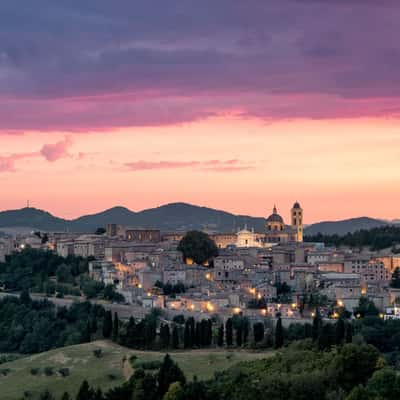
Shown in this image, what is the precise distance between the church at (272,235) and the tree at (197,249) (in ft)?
35.3

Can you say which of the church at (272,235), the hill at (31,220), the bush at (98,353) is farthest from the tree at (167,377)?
the hill at (31,220)

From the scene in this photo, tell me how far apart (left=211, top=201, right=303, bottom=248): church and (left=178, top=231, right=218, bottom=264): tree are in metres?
10.8

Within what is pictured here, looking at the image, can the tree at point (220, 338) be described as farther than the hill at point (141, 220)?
No

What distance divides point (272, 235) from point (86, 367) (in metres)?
39.4

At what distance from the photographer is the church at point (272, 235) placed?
7725 centimetres

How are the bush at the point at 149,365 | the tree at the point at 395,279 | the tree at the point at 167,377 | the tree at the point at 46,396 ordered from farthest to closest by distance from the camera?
the tree at the point at 395,279, the bush at the point at 149,365, the tree at the point at 46,396, the tree at the point at 167,377

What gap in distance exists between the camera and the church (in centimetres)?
7725

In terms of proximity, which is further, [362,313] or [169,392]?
[362,313]

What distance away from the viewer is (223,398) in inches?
1167

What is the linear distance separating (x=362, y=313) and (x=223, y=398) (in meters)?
21.3

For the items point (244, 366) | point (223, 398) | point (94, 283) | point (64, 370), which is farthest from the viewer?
point (94, 283)

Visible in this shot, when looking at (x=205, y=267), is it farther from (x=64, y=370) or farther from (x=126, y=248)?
(x=64, y=370)

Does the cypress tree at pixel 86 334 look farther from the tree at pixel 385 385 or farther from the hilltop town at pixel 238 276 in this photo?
the tree at pixel 385 385

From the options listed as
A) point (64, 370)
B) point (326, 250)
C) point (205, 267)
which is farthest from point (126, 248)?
point (64, 370)
